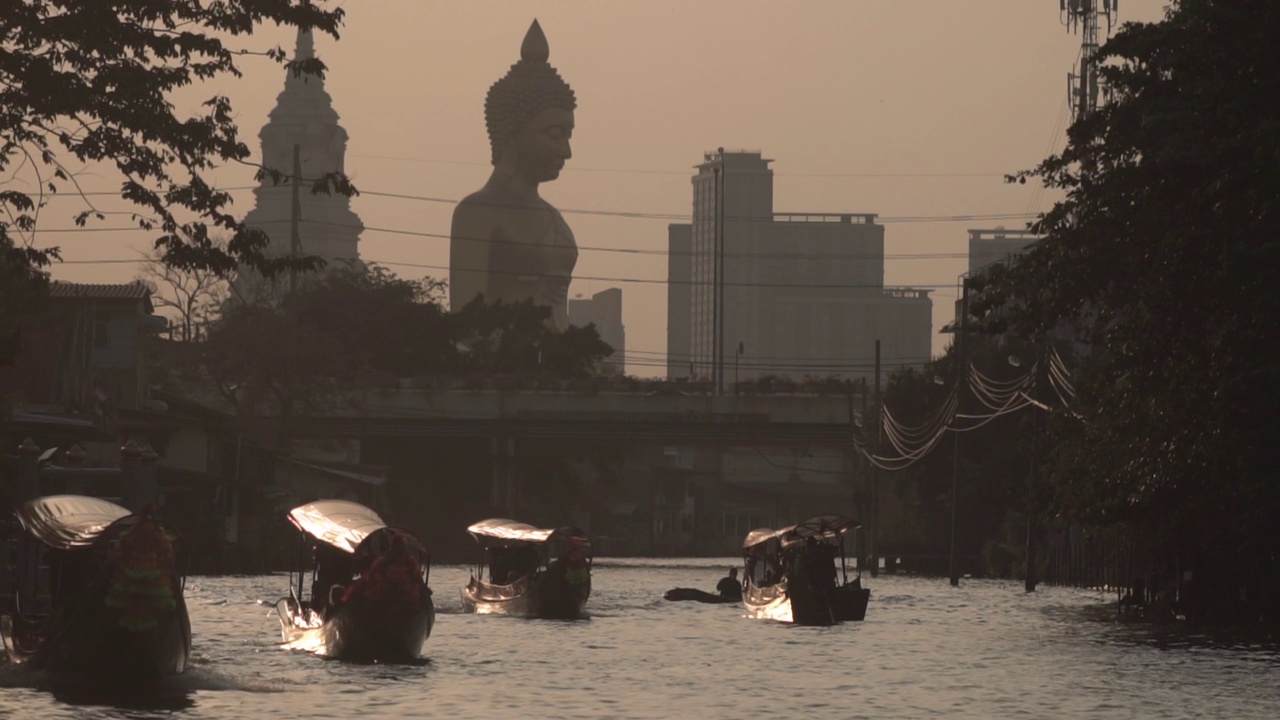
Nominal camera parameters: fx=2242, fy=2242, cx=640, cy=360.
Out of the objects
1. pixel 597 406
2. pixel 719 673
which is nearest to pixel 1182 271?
pixel 719 673

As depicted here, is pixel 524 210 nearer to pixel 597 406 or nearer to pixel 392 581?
pixel 597 406

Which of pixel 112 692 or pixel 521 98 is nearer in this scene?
pixel 112 692

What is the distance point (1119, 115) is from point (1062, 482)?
566 inches

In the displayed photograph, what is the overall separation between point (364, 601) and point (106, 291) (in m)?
36.9

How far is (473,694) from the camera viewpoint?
30.2 meters

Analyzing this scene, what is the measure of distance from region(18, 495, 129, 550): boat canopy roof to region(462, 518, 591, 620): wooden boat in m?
19.1

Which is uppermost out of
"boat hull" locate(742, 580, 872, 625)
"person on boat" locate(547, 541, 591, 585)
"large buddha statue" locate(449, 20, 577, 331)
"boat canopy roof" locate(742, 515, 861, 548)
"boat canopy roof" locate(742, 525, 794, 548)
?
"large buddha statue" locate(449, 20, 577, 331)

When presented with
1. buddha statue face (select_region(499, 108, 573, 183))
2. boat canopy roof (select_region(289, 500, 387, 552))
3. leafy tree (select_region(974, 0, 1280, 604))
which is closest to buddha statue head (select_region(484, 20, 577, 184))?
buddha statue face (select_region(499, 108, 573, 183))

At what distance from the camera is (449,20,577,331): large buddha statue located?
429ft

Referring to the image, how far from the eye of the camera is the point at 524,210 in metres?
131

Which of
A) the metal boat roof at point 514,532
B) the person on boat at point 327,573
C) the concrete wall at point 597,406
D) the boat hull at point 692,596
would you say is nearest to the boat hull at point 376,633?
the person on boat at point 327,573

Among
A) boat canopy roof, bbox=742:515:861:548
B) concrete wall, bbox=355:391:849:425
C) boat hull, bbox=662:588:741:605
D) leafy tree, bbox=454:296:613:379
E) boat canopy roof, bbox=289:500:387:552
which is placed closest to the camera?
boat canopy roof, bbox=289:500:387:552

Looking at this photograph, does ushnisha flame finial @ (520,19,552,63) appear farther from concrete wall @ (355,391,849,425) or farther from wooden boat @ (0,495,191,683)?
wooden boat @ (0,495,191,683)

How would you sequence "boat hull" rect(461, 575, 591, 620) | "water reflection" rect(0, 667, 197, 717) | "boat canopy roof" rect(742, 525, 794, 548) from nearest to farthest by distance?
"water reflection" rect(0, 667, 197, 717)
"boat hull" rect(461, 575, 591, 620)
"boat canopy roof" rect(742, 525, 794, 548)
